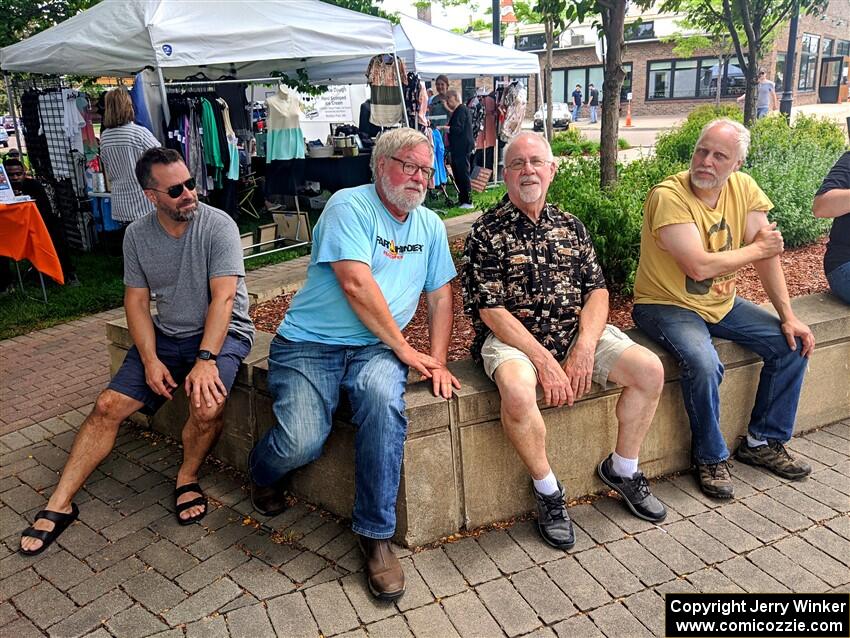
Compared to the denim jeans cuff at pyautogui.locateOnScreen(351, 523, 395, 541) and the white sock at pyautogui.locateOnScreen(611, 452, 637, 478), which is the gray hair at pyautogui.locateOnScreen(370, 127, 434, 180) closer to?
the denim jeans cuff at pyautogui.locateOnScreen(351, 523, 395, 541)

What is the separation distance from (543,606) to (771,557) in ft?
3.18

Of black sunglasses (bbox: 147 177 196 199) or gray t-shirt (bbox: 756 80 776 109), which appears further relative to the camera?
gray t-shirt (bbox: 756 80 776 109)

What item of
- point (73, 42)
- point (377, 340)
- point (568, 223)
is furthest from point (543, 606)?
point (73, 42)

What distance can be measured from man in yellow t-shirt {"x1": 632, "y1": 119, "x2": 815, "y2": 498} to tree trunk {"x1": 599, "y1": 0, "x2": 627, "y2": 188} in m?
2.26

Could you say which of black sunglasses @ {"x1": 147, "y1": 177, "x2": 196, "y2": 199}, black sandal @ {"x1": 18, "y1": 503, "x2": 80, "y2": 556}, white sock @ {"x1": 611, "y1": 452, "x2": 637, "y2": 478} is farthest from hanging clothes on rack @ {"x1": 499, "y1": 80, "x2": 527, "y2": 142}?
black sandal @ {"x1": 18, "y1": 503, "x2": 80, "y2": 556}

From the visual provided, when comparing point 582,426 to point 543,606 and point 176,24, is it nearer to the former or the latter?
point 543,606

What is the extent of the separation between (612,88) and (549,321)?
3.30 meters

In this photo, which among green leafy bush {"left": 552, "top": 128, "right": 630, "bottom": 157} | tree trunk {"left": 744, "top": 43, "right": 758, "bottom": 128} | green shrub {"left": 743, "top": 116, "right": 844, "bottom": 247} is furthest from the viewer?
green leafy bush {"left": 552, "top": 128, "right": 630, "bottom": 157}

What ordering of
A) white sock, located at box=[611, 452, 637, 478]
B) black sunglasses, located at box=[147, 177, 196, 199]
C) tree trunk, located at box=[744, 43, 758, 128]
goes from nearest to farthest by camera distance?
white sock, located at box=[611, 452, 637, 478]
black sunglasses, located at box=[147, 177, 196, 199]
tree trunk, located at box=[744, 43, 758, 128]

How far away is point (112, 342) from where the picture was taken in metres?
4.14

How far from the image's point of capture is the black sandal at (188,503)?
3.22 m

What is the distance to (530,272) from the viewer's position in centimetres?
313

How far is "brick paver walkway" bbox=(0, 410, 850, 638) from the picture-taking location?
102 inches

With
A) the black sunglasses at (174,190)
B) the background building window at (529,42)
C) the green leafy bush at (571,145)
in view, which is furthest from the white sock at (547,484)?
the background building window at (529,42)
